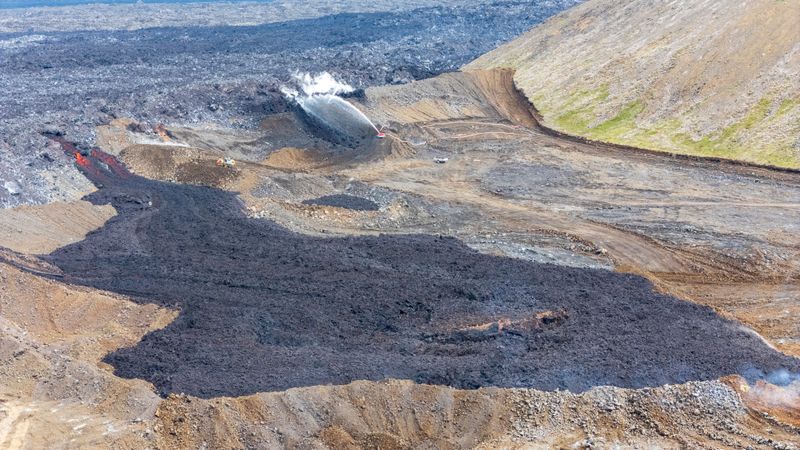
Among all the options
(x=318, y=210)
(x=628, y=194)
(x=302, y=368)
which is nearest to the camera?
(x=302, y=368)

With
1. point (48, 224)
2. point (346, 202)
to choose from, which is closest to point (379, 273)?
point (346, 202)

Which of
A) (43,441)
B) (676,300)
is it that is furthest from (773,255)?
(43,441)

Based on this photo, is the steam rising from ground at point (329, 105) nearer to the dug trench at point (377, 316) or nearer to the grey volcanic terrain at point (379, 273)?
the grey volcanic terrain at point (379, 273)

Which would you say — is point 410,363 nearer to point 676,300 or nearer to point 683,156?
point 676,300

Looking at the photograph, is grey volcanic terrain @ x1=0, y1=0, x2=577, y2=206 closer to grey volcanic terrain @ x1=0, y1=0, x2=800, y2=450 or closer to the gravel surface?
grey volcanic terrain @ x1=0, y1=0, x2=800, y2=450

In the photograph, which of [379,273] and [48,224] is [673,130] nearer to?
[379,273]
